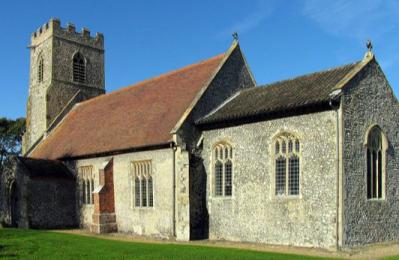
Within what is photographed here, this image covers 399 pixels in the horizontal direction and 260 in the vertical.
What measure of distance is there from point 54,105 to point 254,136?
23.0 metres

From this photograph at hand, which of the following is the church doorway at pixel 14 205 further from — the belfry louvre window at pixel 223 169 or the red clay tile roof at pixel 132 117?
the belfry louvre window at pixel 223 169

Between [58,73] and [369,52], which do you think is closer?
[369,52]

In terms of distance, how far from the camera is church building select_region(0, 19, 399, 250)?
19062 mm

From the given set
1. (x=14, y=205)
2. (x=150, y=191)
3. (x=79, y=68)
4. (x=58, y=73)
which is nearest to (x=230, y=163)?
(x=150, y=191)

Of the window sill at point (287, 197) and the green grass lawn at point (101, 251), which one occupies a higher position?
the window sill at point (287, 197)

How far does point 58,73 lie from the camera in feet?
131

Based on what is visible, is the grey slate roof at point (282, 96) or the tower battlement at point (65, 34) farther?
the tower battlement at point (65, 34)

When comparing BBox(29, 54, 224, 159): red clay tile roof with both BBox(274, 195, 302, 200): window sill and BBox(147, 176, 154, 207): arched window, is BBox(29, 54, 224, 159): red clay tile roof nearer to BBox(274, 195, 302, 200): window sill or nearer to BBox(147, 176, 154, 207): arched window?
BBox(147, 176, 154, 207): arched window

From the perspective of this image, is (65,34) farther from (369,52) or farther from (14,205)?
(369,52)

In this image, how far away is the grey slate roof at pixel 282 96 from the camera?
1972 centimetres

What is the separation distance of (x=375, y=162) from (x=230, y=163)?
6.51 metres

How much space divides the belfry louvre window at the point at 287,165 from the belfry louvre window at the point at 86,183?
13.7 m

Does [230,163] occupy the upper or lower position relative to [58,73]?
lower

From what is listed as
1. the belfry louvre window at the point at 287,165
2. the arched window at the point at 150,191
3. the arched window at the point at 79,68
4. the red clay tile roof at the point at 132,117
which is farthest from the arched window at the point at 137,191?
the arched window at the point at 79,68
